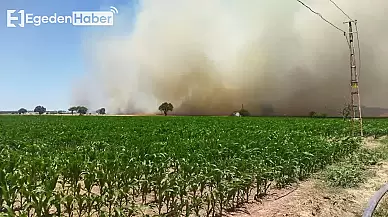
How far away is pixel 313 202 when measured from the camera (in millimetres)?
7465

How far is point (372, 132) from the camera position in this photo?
1024 inches

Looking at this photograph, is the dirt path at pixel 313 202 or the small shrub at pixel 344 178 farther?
the small shrub at pixel 344 178

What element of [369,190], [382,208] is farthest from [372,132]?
[382,208]

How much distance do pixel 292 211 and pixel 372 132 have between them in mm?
21705

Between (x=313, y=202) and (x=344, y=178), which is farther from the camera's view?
(x=344, y=178)

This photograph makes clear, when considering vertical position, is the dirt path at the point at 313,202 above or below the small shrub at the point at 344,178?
below

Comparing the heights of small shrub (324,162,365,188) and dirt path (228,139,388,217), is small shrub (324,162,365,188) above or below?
above

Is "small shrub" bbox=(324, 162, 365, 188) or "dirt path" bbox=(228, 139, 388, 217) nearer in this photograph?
"dirt path" bbox=(228, 139, 388, 217)

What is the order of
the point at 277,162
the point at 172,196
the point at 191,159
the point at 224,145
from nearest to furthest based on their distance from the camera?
the point at 172,196 < the point at 191,159 < the point at 277,162 < the point at 224,145

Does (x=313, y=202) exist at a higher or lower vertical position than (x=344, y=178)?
lower

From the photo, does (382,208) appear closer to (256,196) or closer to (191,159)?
(256,196)

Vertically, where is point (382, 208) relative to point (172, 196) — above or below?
below

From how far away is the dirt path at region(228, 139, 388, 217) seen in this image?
22.4ft

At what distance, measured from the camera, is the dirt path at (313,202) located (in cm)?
681
